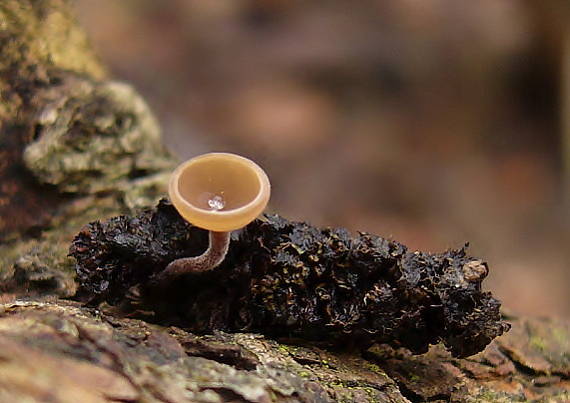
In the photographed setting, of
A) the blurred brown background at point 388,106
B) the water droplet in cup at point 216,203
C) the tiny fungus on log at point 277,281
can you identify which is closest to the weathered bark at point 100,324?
the tiny fungus on log at point 277,281

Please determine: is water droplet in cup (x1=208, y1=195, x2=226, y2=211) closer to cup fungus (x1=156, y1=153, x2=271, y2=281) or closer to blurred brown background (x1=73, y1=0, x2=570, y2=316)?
cup fungus (x1=156, y1=153, x2=271, y2=281)

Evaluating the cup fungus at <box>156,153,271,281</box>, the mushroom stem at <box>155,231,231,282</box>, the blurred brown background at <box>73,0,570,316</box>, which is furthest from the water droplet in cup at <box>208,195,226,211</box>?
the blurred brown background at <box>73,0,570,316</box>

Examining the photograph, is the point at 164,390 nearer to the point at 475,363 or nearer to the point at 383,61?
the point at 475,363

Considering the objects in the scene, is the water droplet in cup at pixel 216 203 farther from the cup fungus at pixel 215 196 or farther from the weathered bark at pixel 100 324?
the weathered bark at pixel 100 324

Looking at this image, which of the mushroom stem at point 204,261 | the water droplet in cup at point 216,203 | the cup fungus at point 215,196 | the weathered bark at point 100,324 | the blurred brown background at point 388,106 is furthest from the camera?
the blurred brown background at point 388,106

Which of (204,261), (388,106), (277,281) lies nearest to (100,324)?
(204,261)

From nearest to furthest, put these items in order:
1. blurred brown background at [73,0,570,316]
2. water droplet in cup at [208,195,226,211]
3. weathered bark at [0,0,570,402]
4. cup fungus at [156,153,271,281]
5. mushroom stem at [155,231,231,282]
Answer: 1. weathered bark at [0,0,570,402]
2. cup fungus at [156,153,271,281]
3. mushroom stem at [155,231,231,282]
4. water droplet in cup at [208,195,226,211]
5. blurred brown background at [73,0,570,316]
